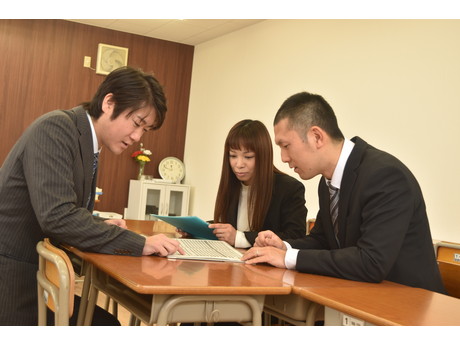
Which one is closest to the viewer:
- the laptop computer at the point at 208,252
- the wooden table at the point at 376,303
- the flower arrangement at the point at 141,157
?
the wooden table at the point at 376,303

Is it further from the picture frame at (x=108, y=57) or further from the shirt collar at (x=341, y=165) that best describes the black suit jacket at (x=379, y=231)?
the picture frame at (x=108, y=57)

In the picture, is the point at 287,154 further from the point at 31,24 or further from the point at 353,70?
the point at 31,24

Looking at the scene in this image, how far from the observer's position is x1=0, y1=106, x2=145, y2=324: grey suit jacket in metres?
1.75

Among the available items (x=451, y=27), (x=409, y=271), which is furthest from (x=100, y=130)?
(x=451, y=27)

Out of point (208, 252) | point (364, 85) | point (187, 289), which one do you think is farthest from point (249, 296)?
point (364, 85)

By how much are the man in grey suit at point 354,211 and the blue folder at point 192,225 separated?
0.94ft

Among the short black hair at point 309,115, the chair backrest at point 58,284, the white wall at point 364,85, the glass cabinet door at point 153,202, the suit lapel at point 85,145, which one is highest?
the white wall at point 364,85

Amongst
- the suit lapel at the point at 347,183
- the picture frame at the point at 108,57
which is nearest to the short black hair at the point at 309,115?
the suit lapel at the point at 347,183

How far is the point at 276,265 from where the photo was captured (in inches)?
74.0

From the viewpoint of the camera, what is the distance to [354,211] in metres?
1.88

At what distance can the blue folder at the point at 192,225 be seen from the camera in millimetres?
2293

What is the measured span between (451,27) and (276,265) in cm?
269

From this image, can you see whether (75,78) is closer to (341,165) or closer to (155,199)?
(155,199)
